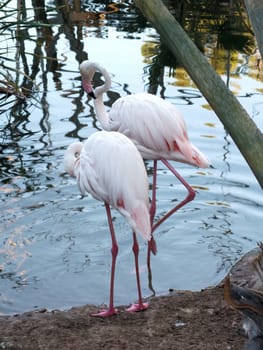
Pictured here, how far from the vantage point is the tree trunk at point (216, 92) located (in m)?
2.98

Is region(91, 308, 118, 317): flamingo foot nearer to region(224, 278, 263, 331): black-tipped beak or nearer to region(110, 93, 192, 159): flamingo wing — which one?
region(224, 278, 263, 331): black-tipped beak

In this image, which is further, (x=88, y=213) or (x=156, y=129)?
(x=88, y=213)

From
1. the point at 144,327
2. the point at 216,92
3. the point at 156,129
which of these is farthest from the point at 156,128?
the point at 216,92

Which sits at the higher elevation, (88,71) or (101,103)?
(88,71)

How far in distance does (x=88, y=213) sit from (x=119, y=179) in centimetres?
181

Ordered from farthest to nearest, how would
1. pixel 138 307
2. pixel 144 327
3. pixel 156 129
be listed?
pixel 156 129 < pixel 138 307 < pixel 144 327

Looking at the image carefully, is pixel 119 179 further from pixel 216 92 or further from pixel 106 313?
pixel 216 92

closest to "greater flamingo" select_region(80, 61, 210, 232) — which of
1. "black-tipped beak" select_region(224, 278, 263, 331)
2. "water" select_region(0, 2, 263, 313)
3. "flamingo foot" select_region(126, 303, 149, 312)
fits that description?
"water" select_region(0, 2, 263, 313)

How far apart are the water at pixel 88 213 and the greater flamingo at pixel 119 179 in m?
0.70

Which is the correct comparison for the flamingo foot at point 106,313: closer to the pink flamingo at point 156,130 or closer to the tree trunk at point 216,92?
the pink flamingo at point 156,130

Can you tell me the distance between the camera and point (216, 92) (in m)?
3.04

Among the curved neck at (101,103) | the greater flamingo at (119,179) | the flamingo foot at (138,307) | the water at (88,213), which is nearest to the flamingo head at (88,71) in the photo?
the curved neck at (101,103)

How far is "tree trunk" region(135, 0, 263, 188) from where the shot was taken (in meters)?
2.98

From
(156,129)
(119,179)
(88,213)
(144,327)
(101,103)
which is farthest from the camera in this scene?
(101,103)
